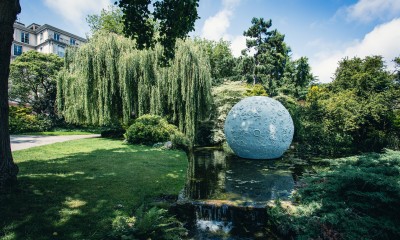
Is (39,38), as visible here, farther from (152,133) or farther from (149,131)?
(152,133)

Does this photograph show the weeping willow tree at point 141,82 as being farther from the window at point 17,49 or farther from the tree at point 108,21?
the window at point 17,49

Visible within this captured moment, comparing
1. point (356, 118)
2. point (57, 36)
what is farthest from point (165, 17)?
point (57, 36)

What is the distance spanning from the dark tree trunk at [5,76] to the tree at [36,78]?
2649 cm

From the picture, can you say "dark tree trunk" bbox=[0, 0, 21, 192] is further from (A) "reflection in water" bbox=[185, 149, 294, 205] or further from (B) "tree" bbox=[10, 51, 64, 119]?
(B) "tree" bbox=[10, 51, 64, 119]

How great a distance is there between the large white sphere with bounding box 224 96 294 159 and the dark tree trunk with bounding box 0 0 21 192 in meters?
8.66

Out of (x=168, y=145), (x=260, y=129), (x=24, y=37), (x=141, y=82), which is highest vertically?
(x=24, y=37)

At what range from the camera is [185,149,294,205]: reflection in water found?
6.29 meters

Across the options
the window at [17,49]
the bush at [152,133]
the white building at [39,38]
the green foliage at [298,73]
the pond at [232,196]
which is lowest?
the pond at [232,196]

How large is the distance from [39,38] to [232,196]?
5780cm

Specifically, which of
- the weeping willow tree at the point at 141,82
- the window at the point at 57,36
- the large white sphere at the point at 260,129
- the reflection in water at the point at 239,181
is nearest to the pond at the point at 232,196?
the reflection in water at the point at 239,181

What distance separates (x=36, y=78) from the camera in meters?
28.8

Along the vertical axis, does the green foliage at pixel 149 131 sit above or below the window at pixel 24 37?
below

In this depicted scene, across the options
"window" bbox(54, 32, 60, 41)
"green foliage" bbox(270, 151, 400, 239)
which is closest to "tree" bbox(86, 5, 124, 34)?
"window" bbox(54, 32, 60, 41)

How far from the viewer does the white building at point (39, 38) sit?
44.9 meters
